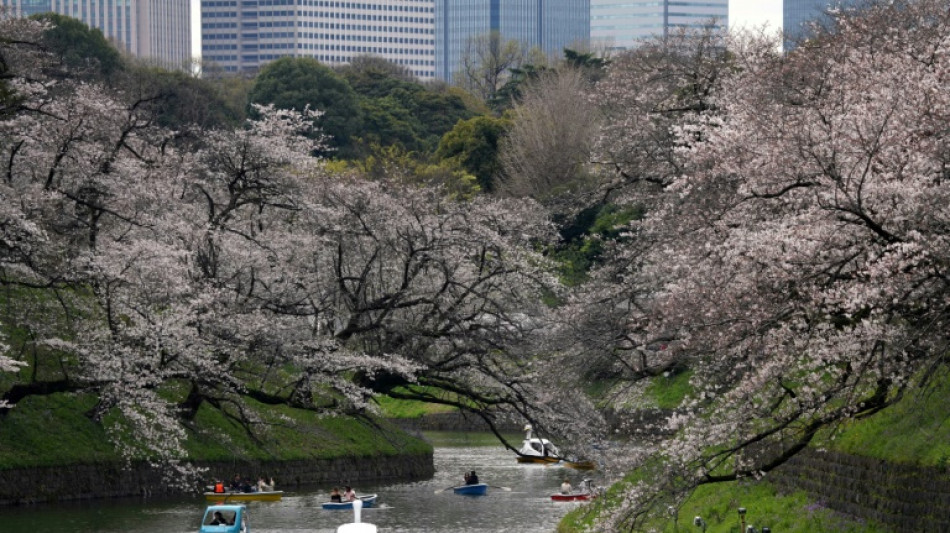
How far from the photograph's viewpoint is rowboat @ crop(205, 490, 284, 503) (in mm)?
36438

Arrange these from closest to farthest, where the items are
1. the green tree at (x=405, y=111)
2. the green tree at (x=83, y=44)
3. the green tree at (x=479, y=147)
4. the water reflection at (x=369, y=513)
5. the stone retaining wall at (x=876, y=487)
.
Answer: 1. the stone retaining wall at (x=876, y=487)
2. the water reflection at (x=369, y=513)
3. the green tree at (x=479, y=147)
4. the green tree at (x=83, y=44)
5. the green tree at (x=405, y=111)

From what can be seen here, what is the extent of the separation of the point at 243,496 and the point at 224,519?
5.87 metres

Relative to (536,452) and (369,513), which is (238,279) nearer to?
(369,513)

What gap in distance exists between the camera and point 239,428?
42.2 metres

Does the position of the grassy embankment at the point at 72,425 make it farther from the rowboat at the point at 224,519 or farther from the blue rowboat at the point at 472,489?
the rowboat at the point at 224,519

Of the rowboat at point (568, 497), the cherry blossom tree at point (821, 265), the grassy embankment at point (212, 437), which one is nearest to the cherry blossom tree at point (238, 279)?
the grassy embankment at point (212, 437)

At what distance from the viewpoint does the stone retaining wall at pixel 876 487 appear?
1820 centimetres

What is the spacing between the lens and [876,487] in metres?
20.1

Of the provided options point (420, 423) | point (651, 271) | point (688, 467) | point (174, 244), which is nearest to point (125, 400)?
point (174, 244)

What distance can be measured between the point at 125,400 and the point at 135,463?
5568mm

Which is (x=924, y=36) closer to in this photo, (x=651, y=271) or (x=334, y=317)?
(x=651, y=271)

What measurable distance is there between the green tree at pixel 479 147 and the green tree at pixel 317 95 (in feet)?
57.7

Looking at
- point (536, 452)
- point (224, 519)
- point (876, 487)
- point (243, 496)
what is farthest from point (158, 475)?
point (876, 487)

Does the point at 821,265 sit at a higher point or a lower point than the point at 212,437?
higher
